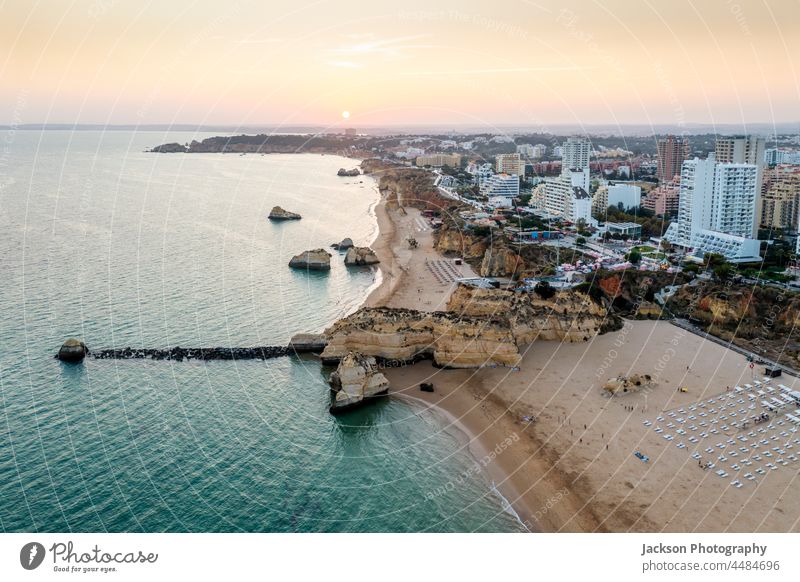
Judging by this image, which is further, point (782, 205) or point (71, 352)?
point (782, 205)

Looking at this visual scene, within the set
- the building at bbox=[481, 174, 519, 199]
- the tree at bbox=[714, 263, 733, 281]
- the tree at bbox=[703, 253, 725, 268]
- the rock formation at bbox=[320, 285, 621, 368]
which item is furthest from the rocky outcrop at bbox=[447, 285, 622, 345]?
the building at bbox=[481, 174, 519, 199]

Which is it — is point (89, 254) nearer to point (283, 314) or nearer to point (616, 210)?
point (283, 314)

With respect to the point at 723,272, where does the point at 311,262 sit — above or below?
below

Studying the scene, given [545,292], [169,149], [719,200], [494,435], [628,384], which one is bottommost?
[494,435]

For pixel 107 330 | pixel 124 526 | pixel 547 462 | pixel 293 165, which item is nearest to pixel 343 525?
pixel 124 526

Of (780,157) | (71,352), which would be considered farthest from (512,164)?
(71,352)

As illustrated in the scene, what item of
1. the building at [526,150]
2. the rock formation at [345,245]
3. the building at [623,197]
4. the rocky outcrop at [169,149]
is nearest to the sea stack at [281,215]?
the rock formation at [345,245]

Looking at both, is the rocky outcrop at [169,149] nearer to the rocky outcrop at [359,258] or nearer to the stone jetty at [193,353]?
the rocky outcrop at [359,258]

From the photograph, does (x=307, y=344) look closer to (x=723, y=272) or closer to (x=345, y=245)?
(x=723, y=272)
